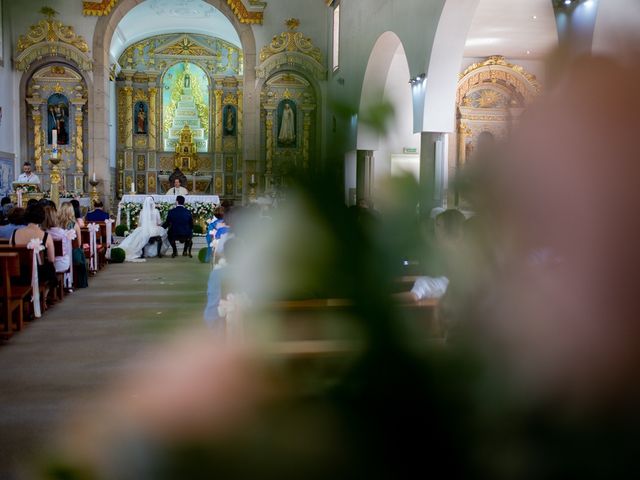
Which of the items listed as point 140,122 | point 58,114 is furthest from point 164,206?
point 140,122

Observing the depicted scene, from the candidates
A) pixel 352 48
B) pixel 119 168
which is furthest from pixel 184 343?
pixel 119 168

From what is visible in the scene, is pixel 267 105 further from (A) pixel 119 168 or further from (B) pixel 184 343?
(B) pixel 184 343

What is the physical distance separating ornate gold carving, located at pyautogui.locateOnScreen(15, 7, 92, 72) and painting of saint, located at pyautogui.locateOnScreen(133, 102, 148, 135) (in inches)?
200

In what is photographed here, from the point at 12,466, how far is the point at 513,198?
3.74 m

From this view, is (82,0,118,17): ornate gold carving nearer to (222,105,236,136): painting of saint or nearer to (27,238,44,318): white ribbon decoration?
(222,105,236,136): painting of saint

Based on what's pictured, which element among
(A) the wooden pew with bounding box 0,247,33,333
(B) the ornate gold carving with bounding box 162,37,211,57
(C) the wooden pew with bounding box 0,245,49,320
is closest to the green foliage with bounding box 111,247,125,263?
(C) the wooden pew with bounding box 0,245,49,320

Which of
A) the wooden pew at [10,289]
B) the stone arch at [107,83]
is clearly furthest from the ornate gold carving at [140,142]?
the wooden pew at [10,289]

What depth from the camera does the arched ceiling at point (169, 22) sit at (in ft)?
70.7

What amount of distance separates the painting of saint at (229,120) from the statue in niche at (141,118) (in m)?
2.86

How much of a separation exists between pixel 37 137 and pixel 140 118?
516 cm

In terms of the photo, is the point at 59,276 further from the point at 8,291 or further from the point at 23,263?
the point at 8,291

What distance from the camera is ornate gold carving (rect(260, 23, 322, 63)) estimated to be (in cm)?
1950

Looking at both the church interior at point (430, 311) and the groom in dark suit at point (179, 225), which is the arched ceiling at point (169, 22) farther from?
the church interior at point (430, 311)

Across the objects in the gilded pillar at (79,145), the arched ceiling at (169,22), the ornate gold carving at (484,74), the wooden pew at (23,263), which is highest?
the arched ceiling at (169,22)
